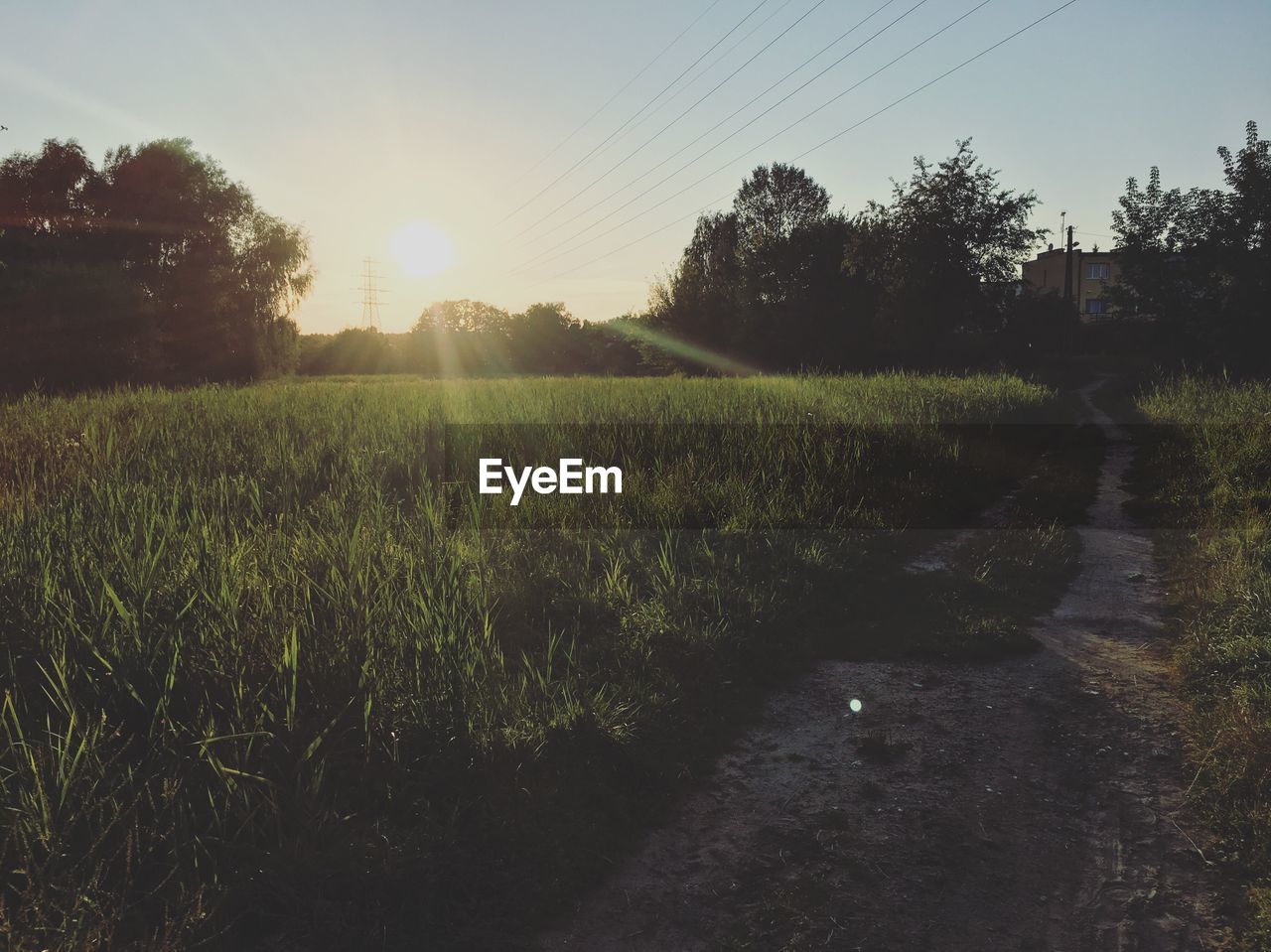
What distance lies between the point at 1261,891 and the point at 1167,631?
3119 mm

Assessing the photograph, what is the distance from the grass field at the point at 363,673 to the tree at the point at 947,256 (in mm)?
33646

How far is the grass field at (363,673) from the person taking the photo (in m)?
2.58

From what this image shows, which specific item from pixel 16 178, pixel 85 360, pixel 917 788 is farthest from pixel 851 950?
pixel 16 178

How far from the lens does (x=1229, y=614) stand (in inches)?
203

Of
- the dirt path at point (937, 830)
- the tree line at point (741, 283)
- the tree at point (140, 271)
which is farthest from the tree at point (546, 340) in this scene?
the dirt path at point (937, 830)

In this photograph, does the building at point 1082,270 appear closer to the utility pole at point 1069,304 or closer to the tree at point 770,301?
the utility pole at point 1069,304

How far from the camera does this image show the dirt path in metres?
2.61

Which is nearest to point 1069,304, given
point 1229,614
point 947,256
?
point 947,256

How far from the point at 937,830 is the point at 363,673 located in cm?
248

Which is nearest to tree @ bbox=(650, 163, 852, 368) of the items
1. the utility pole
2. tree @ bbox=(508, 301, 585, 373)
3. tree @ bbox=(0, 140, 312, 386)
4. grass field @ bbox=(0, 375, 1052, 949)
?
the utility pole

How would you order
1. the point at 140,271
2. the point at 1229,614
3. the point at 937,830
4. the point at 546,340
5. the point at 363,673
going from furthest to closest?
the point at 546,340 → the point at 140,271 → the point at 1229,614 → the point at 363,673 → the point at 937,830

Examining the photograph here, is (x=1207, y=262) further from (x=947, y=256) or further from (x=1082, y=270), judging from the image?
(x=1082, y=270)

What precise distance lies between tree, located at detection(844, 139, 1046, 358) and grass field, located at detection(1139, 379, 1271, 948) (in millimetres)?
27273

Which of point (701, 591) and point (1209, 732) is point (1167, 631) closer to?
point (1209, 732)
